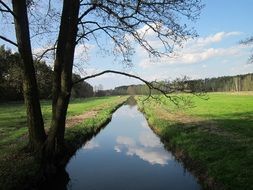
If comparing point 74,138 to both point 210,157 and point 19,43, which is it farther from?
point 210,157

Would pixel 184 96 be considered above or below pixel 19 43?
below

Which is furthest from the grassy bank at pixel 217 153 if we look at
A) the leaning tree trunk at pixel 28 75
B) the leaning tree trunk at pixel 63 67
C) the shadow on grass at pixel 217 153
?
the leaning tree trunk at pixel 28 75

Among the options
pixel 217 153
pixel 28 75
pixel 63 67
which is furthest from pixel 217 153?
pixel 28 75

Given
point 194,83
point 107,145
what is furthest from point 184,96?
point 107,145

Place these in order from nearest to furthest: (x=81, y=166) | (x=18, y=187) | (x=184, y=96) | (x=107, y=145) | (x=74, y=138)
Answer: (x=18, y=187), (x=184, y=96), (x=81, y=166), (x=74, y=138), (x=107, y=145)

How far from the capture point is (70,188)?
15.3m

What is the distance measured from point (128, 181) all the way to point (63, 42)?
6446 millimetres

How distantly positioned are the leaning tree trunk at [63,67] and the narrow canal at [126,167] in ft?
6.21

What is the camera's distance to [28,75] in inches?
669

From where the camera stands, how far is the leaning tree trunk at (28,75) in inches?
658

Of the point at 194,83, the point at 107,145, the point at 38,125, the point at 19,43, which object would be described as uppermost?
the point at 19,43

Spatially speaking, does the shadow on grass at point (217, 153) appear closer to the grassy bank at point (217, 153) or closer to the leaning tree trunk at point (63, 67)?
the grassy bank at point (217, 153)

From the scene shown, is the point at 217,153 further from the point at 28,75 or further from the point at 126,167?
the point at 28,75

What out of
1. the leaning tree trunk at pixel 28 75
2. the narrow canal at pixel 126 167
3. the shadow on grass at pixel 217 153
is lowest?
the narrow canal at pixel 126 167
